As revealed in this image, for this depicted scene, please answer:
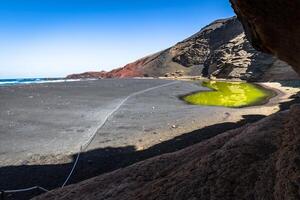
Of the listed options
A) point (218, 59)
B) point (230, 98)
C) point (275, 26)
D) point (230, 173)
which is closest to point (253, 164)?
point (230, 173)

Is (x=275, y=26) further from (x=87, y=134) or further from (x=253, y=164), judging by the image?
(x=87, y=134)

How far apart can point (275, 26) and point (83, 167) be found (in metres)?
10.5

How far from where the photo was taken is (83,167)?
14.6m

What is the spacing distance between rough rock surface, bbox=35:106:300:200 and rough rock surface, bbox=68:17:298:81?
198 feet

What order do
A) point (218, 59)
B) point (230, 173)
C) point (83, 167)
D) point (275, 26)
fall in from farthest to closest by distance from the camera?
point (218, 59)
point (83, 167)
point (230, 173)
point (275, 26)

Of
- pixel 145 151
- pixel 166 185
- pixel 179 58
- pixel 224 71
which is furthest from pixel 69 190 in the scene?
pixel 179 58

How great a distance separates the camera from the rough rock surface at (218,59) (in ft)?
242

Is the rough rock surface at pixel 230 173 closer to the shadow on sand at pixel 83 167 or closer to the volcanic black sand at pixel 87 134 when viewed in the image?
the shadow on sand at pixel 83 167

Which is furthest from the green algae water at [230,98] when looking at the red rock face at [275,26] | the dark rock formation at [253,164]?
the red rock face at [275,26]

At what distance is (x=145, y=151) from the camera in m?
16.4

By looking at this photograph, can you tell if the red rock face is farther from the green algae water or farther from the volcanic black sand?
the green algae water

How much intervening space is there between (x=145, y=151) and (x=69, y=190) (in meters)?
7.44

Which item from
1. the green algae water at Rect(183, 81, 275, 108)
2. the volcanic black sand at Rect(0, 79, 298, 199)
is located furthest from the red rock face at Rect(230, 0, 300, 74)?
the green algae water at Rect(183, 81, 275, 108)

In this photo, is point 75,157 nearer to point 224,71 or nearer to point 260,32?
point 260,32
